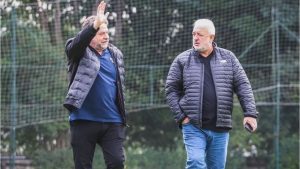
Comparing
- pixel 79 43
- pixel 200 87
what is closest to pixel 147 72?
pixel 200 87

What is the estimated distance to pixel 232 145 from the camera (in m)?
10.0

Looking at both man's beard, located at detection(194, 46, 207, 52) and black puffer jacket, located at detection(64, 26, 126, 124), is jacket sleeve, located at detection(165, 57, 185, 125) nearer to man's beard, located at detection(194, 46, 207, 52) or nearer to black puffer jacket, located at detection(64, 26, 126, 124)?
man's beard, located at detection(194, 46, 207, 52)

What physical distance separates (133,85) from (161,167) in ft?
5.46

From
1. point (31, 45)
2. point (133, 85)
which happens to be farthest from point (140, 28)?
point (31, 45)

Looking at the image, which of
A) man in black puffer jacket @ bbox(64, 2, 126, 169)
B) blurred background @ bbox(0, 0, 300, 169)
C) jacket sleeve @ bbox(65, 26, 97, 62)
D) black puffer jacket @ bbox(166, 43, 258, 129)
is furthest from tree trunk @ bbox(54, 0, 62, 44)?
jacket sleeve @ bbox(65, 26, 97, 62)

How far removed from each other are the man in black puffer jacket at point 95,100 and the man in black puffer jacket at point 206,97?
0.49 metres

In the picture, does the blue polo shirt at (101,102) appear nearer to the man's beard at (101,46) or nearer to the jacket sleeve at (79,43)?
the man's beard at (101,46)

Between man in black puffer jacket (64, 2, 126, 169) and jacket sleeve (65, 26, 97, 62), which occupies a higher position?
jacket sleeve (65, 26, 97, 62)

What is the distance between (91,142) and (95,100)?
0.31 metres

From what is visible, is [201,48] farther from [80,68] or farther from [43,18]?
[43,18]

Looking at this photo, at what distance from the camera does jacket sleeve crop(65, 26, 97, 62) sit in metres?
4.21

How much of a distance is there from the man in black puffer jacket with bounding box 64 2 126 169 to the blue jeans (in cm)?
51

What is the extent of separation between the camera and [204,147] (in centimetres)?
476

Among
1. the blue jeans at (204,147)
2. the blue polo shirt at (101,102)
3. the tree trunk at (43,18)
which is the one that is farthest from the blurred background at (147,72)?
the blue polo shirt at (101,102)
